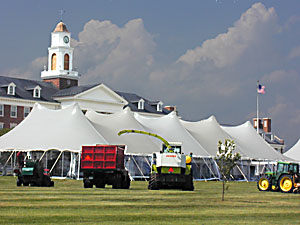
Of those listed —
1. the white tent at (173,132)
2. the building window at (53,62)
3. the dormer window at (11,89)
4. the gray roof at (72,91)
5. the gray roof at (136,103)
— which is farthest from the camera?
the gray roof at (136,103)

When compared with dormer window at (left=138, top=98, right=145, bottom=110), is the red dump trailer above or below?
below

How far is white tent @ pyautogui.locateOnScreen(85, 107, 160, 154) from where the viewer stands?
51.4 meters

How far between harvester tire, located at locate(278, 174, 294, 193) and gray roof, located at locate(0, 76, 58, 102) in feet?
214

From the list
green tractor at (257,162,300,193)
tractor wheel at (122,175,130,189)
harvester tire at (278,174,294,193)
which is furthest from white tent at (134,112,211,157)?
tractor wheel at (122,175,130,189)

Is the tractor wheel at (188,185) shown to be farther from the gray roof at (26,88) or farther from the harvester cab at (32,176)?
the gray roof at (26,88)

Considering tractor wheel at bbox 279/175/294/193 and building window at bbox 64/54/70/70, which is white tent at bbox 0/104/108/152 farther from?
building window at bbox 64/54/70/70

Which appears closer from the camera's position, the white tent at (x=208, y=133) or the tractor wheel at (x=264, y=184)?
the tractor wheel at (x=264, y=184)

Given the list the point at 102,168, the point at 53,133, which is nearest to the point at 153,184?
the point at 102,168

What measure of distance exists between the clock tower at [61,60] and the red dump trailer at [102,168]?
73623 millimetres

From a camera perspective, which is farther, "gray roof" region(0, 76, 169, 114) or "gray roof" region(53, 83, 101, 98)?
"gray roof" region(53, 83, 101, 98)

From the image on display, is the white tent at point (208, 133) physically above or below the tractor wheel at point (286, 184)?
above

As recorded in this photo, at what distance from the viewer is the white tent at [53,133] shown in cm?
4909

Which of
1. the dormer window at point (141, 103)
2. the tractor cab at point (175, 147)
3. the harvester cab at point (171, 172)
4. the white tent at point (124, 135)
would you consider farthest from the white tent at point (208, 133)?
the dormer window at point (141, 103)

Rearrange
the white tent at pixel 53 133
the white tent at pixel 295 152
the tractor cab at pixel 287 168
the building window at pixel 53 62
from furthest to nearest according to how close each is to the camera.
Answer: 1. the building window at pixel 53 62
2. the white tent at pixel 295 152
3. the white tent at pixel 53 133
4. the tractor cab at pixel 287 168
